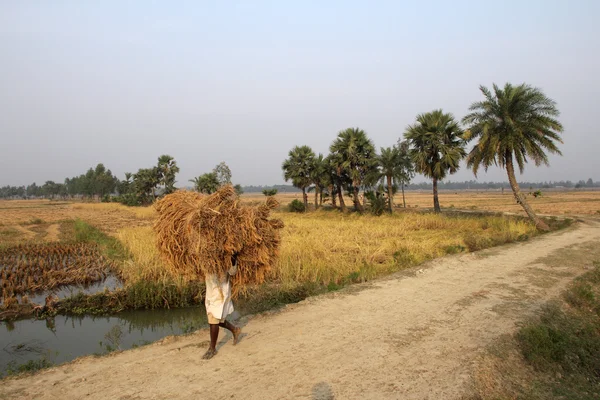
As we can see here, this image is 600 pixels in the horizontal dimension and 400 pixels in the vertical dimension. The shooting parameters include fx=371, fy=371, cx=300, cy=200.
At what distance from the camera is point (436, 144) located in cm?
2691

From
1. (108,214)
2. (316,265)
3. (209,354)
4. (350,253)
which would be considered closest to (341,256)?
(350,253)

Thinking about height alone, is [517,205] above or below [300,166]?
below

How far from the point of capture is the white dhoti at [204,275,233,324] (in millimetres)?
5105

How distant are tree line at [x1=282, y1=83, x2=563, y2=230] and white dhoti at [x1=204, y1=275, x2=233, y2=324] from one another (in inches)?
704

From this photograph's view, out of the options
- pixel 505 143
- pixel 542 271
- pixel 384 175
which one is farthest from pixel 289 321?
pixel 384 175

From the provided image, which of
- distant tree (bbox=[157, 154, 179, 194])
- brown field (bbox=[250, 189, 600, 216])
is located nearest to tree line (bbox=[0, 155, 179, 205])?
distant tree (bbox=[157, 154, 179, 194])

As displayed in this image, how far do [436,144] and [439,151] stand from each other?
0.83 meters

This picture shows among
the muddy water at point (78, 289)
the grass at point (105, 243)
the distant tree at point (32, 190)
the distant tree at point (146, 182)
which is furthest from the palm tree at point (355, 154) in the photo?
the distant tree at point (32, 190)

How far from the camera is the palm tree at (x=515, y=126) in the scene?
18625mm

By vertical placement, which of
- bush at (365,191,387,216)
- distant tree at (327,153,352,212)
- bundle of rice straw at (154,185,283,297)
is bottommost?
bush at (365,191,387,216)

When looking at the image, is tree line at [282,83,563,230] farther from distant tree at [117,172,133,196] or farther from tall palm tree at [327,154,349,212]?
distant tree at [117,172,133,196]

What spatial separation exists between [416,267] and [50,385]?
9.33 metres

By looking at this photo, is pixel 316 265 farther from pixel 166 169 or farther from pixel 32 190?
pixel 32 190

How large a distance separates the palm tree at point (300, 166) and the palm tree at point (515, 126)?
22.9m
